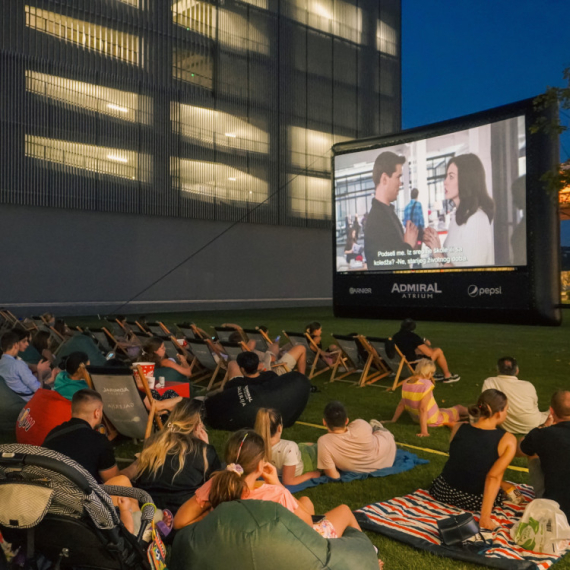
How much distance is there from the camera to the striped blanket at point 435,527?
11.1ft

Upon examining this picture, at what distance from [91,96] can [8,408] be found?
68.8ft

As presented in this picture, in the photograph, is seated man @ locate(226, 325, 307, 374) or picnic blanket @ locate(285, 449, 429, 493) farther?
seated man @ locate(226, 325, 307, 374)

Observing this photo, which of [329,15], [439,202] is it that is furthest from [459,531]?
[329,15]

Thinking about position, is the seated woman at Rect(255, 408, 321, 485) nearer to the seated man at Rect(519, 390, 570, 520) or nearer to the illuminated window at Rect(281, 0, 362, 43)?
the seated man at Rect(519, 390, 570, 520)

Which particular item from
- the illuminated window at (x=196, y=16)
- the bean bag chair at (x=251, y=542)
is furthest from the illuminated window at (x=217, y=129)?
the bean bag chair at (x=251, y=542)

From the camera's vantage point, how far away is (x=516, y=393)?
576 cm

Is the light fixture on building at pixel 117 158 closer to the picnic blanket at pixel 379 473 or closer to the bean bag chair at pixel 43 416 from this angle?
the bean bag chair at pixel 43 416

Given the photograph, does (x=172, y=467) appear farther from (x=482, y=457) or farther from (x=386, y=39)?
(x=386, y=39)

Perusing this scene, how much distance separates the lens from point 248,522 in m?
2.10

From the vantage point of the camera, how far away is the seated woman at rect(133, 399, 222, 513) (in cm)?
339

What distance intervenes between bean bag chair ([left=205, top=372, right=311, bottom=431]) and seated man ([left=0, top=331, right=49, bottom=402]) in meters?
2.03

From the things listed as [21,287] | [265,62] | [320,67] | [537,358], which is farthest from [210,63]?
[537,358]

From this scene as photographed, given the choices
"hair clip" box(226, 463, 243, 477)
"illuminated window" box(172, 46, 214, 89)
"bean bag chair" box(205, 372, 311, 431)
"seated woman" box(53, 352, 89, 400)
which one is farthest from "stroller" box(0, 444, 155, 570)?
"illuminated window" box(172, 46, 214, 89)

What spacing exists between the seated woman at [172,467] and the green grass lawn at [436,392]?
1.19 metres
